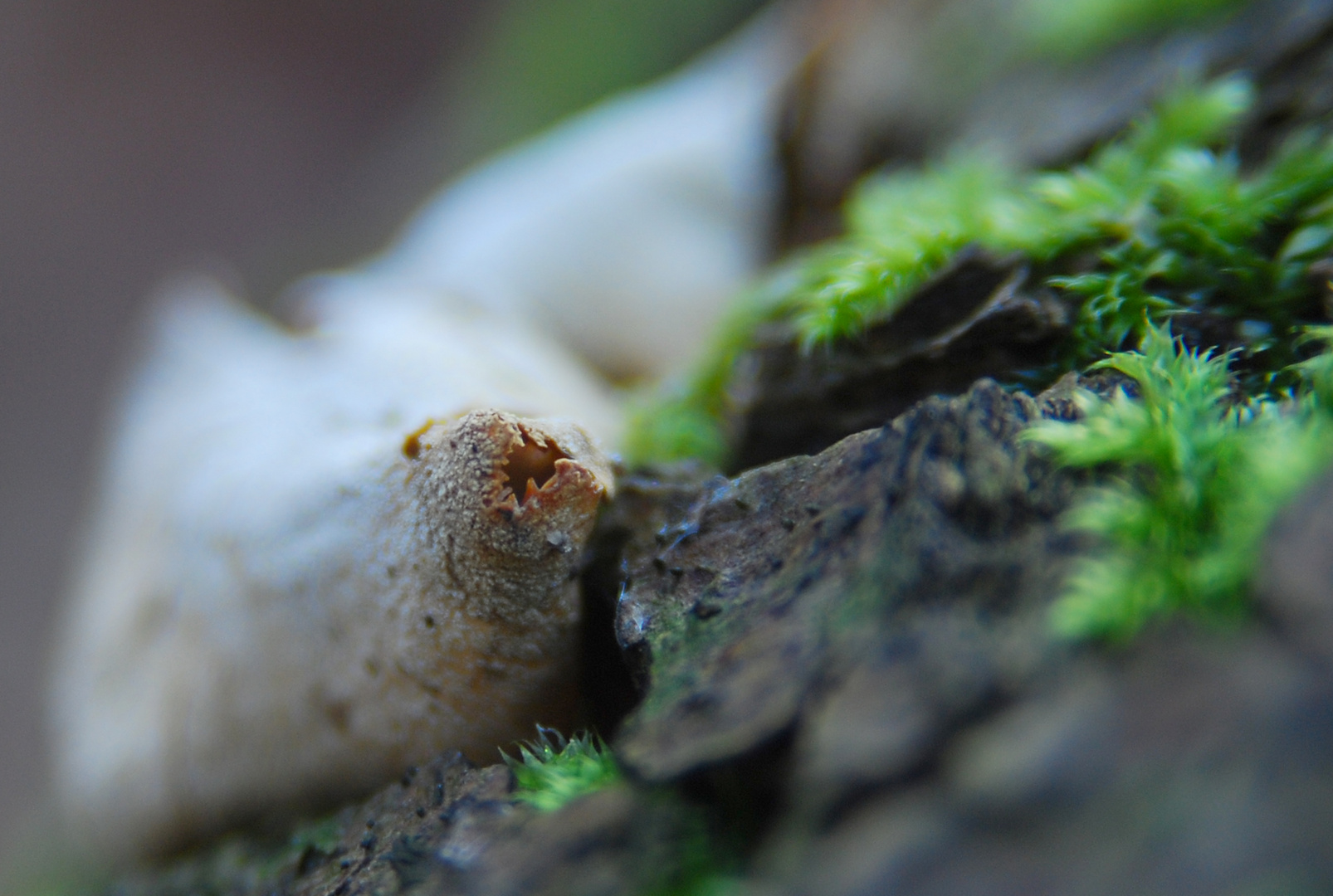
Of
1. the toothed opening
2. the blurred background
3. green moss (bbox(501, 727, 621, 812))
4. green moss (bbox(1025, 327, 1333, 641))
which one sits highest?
the blurred background

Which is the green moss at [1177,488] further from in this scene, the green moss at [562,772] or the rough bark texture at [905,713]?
the green moss at [562,772]

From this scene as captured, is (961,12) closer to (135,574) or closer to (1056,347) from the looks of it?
(1056,347)

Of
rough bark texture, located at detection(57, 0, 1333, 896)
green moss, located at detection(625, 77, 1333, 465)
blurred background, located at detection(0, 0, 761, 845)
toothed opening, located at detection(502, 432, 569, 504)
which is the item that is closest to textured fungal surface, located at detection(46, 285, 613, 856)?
toothed opening, located at detection(502, 432, 569, 504)

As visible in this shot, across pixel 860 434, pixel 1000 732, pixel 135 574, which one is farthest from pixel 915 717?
→ pixel 135 574

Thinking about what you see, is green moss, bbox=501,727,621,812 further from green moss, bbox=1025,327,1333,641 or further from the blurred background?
the blurred background

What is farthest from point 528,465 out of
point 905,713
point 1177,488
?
point 1177,488

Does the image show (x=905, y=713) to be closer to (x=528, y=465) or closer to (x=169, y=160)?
(x=528, y=465)
